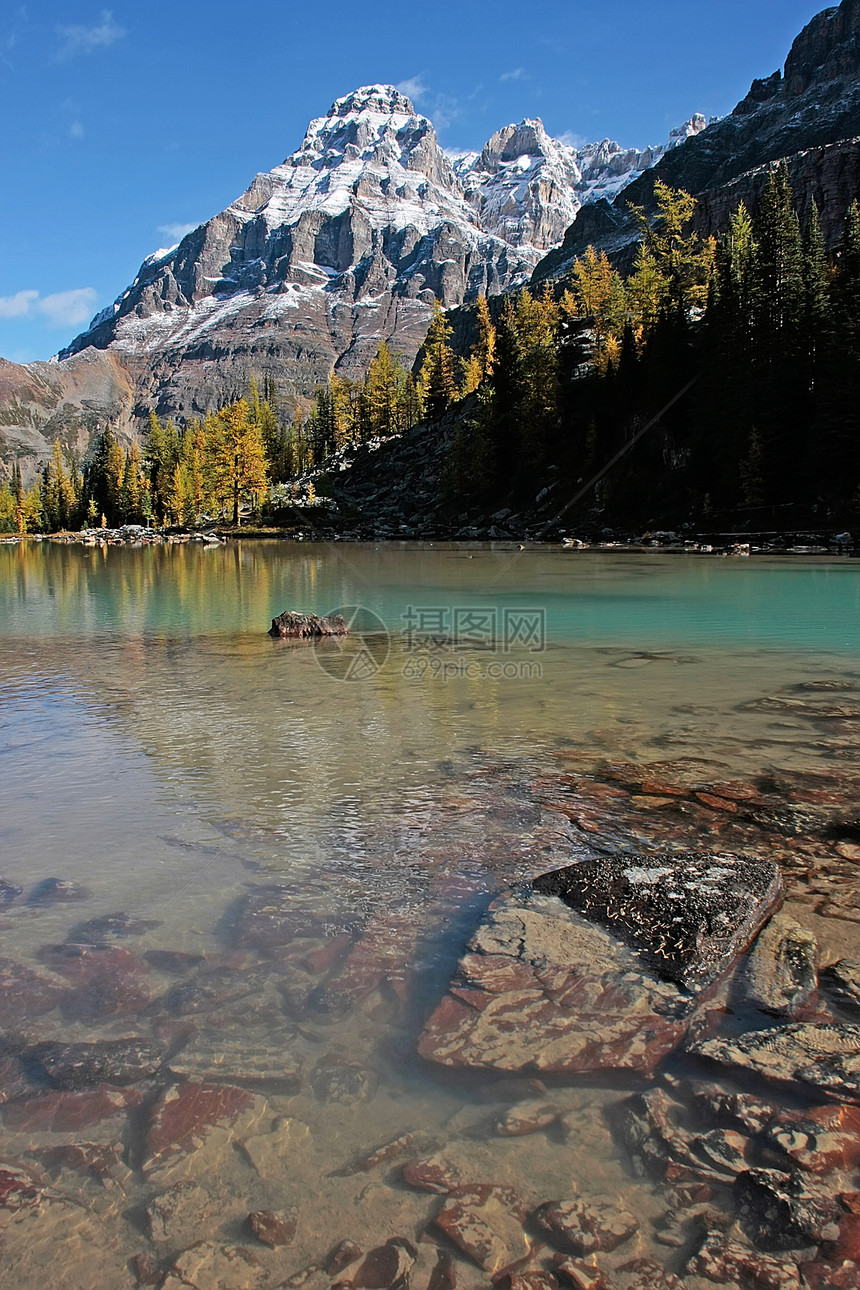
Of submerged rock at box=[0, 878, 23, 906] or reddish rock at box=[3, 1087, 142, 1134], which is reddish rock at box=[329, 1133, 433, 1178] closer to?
reddish rock at box=[3, 1087, 142, 1134]

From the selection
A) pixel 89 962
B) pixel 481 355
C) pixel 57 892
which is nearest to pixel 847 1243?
pixel 89 962

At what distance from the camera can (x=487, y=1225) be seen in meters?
2.74

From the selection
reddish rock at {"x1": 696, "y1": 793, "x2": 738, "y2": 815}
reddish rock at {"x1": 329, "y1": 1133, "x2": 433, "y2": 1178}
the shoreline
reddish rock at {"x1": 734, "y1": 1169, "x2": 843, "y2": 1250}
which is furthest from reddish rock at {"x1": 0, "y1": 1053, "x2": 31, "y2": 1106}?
the shoreline

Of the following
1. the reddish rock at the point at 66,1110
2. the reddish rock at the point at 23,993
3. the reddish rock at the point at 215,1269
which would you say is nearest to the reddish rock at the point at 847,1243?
the reddish rock at the point at 215,1269

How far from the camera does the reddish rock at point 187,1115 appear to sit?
10.1ft

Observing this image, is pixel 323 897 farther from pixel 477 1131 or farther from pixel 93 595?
pixel 93 595

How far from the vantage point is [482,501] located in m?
78.4

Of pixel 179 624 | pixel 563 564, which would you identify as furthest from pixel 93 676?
pixel 563 564

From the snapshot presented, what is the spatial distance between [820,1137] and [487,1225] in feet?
4.54

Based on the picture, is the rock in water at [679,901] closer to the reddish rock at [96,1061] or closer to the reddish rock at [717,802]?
the reddish rock at [717,802]

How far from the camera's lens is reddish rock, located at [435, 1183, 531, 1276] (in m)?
2.62

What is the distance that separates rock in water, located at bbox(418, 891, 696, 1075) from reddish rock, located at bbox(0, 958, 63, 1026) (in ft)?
6.54

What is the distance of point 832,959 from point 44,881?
5.11 meters

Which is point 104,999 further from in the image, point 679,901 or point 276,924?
point 679,901
